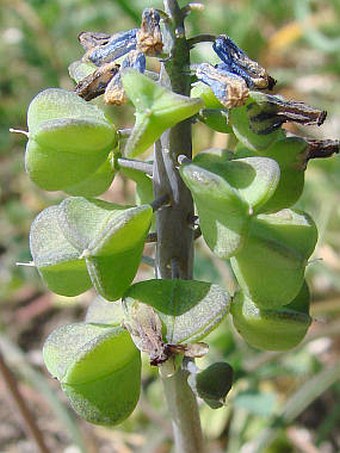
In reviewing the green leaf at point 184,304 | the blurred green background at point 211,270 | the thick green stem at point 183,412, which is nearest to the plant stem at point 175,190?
the thick green stem at point 183,412

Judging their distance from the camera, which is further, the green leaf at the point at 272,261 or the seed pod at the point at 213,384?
the seed pod at the point at 213,384

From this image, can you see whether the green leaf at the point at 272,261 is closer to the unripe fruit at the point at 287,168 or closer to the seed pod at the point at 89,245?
the unripe fruit at the point at 287,168

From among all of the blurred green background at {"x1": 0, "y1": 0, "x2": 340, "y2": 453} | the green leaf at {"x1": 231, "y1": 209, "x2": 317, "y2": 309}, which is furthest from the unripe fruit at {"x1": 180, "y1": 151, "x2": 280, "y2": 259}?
the blurred green background at {"x1": 0, "y1": 0, "x2": 340, "y2": 453}

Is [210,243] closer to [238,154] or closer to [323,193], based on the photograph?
[238,154]

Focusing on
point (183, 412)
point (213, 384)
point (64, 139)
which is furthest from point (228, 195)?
point (183, 412)

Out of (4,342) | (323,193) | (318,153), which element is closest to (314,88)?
(323,193)

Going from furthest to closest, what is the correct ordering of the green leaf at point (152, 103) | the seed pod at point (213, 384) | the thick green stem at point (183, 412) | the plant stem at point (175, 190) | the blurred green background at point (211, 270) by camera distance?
1. the blurred green background at point (211, 270)
2. the thick green stem at point (183, 412)
3. the seed pod at point (213, 384)
4. the plant stem at point (175, 190)
5. the green leaf at point (152, 103)
